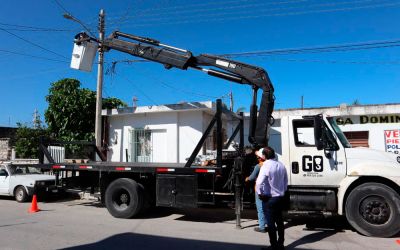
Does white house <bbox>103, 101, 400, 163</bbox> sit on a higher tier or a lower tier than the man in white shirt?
higher

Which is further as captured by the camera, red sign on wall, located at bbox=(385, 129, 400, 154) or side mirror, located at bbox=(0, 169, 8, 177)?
red sign on wall, located at bbox=(385, 129, 400, 154)

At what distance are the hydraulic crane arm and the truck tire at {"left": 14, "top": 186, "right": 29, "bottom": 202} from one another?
570 cm

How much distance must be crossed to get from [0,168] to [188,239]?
9.60 m

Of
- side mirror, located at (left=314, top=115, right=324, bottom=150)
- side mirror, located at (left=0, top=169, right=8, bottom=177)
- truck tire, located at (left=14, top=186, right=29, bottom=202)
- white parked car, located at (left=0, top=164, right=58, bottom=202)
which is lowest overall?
truck tire, located at (left=14, top=186, right=29, bottom=202)

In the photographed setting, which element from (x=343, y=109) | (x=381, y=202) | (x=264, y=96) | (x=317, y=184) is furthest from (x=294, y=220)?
(x=343, y=109)

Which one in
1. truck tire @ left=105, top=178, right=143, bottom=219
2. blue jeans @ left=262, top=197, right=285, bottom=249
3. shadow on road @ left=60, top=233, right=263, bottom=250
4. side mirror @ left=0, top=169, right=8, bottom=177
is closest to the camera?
blue jeans @ left=262, top=197, right=285, bottom=249

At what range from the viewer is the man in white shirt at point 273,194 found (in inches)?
251

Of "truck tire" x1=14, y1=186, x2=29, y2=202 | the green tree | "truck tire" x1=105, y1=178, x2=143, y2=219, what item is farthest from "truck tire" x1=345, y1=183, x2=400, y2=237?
the green tree

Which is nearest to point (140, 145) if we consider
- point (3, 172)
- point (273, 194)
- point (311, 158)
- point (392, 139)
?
point (3, 172)

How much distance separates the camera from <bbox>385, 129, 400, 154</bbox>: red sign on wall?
1616cm

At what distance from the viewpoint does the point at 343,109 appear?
55.9ft

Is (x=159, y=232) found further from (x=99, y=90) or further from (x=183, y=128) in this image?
(x=99, y=90)

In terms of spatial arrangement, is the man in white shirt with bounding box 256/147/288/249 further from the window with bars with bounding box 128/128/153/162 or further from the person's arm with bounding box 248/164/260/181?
the window with bars with bounding box 128/128/153/162

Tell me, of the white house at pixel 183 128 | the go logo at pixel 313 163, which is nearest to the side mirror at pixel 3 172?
the white house at pixel 183 128
